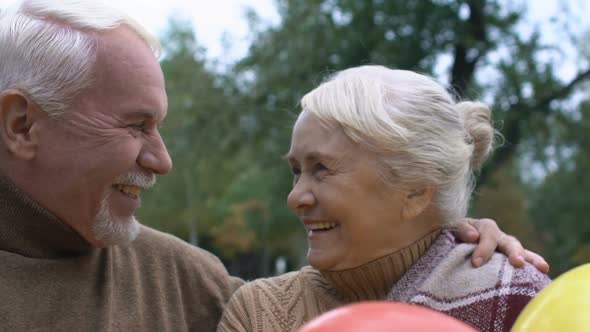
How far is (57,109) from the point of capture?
2.73 m

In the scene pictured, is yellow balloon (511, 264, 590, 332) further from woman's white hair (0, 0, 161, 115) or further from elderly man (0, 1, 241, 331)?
woman's white hair (0, 0, 161, 115)

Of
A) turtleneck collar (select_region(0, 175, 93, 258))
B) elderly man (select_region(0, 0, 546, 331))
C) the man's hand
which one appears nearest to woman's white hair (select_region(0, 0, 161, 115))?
elderly man (select_region(0, 0, 546, 331))

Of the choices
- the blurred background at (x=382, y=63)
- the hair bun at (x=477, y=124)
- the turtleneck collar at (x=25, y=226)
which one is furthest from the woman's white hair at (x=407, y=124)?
the blurred background at (x=382, y=63)

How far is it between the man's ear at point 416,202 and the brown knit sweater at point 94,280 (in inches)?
36.2

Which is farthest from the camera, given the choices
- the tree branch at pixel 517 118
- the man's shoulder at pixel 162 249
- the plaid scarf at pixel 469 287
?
the tree branch at pixel 517 118

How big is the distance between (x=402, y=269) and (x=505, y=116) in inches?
375

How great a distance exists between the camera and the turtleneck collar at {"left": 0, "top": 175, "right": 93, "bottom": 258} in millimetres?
2656

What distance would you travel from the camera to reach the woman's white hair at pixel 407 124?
266 centimetres

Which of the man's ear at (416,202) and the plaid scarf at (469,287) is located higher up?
the man's ear at (416,202)

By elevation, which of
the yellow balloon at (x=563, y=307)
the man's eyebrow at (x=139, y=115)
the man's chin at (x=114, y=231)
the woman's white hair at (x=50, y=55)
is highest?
the woman's white hair at (x=50, y=55)

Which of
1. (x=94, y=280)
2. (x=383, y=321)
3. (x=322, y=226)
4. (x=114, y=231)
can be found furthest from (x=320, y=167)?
(x=383, y=321)

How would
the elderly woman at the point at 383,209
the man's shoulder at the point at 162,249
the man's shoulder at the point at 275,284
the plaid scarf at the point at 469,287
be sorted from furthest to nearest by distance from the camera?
the man's shoulder at the point at 162,249 → the man's shoulder at the point at 275,284 → the elderly woman at the point at 383,209 → the plaid scarf at the point at 469,287

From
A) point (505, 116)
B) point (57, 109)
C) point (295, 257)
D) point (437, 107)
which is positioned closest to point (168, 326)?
point (57, 109)

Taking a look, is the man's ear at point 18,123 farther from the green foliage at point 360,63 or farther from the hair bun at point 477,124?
the green foliage at point 360,63
